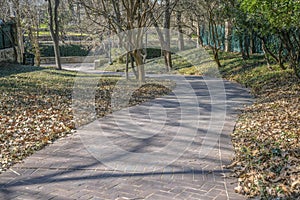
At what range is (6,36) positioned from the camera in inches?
707

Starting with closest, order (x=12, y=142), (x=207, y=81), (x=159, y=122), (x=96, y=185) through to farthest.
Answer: (x=96, y=185) → (x=12, y=142) → (x=159, y=122) → (x=207, y=81)

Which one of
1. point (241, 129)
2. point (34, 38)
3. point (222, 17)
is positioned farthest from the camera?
point (34, 38)

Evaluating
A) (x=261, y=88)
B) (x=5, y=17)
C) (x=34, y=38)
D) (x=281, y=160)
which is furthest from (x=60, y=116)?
(x=34, y=38)

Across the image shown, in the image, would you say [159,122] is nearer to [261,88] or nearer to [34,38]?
[261,88]

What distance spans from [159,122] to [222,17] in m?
10.8

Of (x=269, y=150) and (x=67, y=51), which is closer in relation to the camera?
(x=269, y=150)

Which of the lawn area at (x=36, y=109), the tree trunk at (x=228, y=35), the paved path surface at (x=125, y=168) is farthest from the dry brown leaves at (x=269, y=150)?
the tree trunk at (x=228, y=35)

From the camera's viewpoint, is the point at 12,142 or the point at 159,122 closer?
the point at 12,142

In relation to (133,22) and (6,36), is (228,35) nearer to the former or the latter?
(133,22)

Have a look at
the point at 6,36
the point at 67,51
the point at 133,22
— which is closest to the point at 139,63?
the point at 133,22

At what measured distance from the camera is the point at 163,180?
4227mm

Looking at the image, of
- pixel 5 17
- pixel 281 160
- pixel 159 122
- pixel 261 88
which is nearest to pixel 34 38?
pixel 5 17

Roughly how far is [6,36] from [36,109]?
11569 mm

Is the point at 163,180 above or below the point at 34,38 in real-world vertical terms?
below
